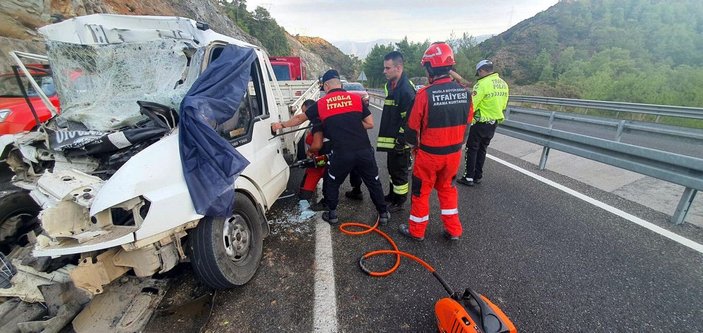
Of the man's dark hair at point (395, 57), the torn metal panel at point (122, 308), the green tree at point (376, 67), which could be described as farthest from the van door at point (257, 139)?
the green tree at point (376, 67)

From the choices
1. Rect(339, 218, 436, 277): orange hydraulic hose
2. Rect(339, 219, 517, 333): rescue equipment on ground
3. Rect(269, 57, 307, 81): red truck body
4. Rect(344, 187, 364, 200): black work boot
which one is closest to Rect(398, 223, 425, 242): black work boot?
Rect(339, 218, 436, 277): orange hydraulic hose

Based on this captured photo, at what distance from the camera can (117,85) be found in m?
2.73

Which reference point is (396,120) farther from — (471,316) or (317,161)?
(471,316)

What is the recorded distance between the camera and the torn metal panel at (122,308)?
199 centimetres

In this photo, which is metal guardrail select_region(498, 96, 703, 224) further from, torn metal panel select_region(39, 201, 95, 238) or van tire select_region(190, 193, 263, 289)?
torn metal panel select_region(39, 201, 95, 238)

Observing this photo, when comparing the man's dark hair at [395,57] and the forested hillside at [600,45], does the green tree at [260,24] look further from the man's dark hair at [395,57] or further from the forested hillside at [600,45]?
the man's dark hair at [395,57]

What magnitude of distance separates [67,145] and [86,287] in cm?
107

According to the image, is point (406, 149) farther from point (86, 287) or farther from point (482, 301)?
point (86, 287)

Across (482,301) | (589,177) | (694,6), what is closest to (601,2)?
(694,6)

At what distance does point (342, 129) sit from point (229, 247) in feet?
5.37

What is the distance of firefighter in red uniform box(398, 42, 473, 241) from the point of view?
115 inches

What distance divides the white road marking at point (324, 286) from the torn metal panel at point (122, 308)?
1197mm

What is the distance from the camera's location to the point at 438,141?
116 inches

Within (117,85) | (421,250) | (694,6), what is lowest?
(421,250)
